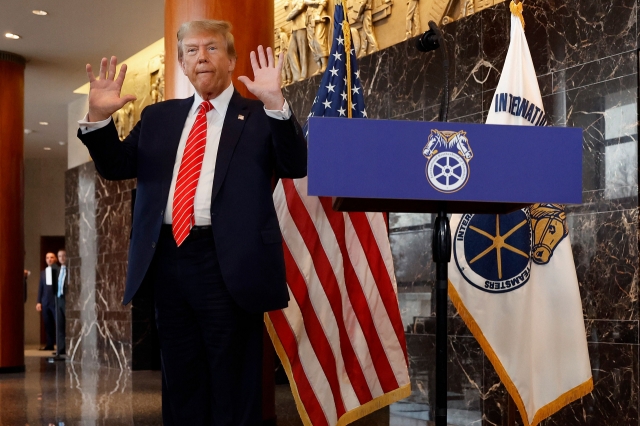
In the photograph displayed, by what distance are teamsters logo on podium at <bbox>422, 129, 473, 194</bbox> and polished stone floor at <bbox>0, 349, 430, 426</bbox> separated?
8.86 feet

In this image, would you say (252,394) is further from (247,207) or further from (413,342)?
(413,342)

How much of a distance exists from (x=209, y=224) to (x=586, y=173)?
7.70 ft

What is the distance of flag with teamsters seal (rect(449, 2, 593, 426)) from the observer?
3.48 metres

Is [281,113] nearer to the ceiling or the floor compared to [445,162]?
nearer to the ceiling

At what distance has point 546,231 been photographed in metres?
3.55

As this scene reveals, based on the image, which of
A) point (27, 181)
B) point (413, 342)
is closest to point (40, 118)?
point (27, 181)

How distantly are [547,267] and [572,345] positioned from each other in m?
0.34

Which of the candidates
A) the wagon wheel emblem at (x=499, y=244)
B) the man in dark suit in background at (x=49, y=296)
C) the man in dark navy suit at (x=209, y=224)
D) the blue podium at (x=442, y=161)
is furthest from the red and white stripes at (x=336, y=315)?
the man in dark suit in background at (x=49, y=296)

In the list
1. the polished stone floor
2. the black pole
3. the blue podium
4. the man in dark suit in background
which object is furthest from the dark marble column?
the blue podium

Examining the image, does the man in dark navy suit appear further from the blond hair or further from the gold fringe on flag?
the gold fringe on flag

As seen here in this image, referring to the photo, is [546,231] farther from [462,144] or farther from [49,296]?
[49,296]

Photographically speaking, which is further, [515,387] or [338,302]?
[338,302]

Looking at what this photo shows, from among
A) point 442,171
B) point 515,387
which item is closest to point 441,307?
point 442,171

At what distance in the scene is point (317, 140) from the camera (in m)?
2.25
